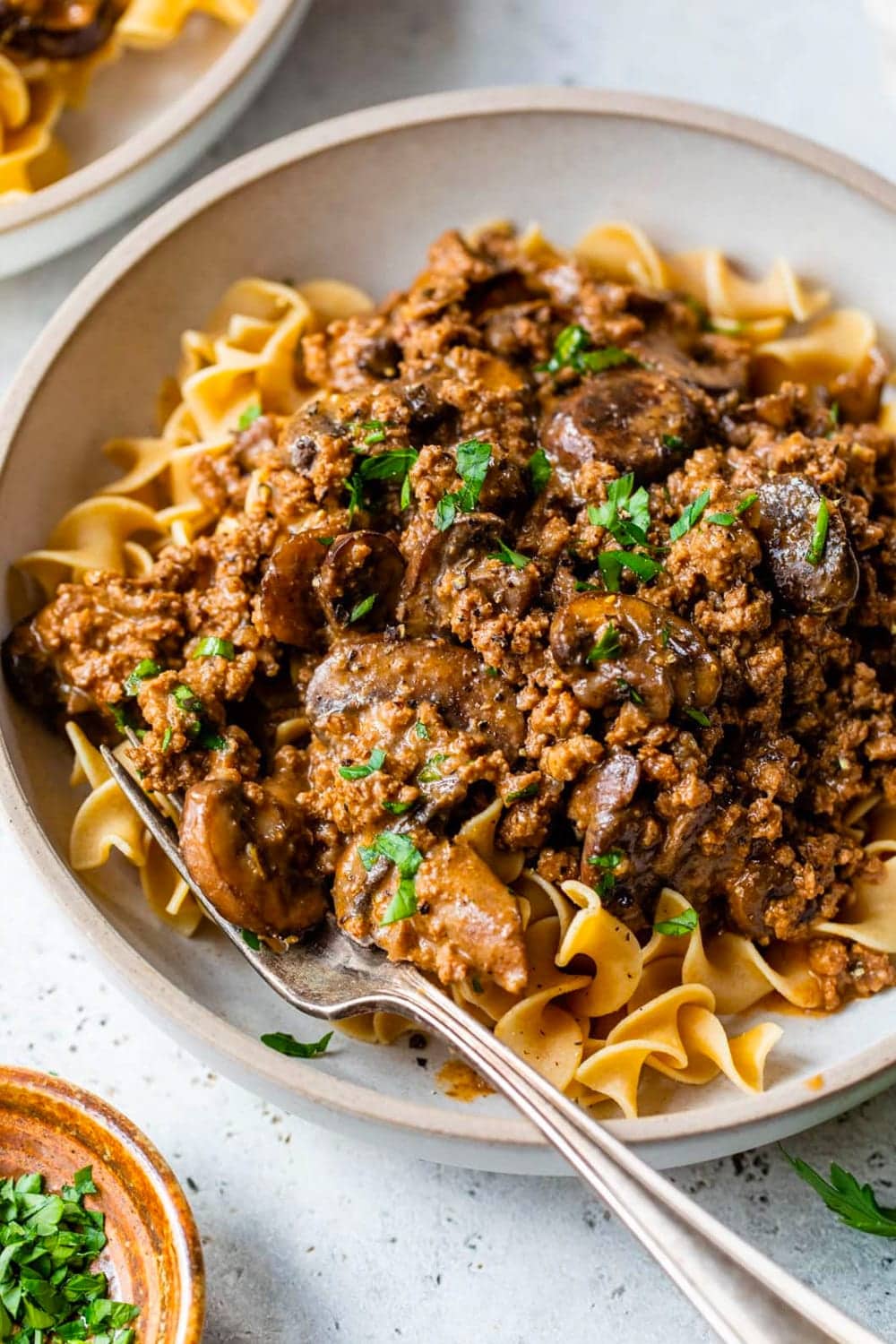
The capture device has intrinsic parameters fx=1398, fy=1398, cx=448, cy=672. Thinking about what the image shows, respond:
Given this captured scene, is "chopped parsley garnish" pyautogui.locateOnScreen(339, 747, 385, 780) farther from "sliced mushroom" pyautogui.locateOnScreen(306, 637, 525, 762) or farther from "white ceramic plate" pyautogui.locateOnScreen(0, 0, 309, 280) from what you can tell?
"white ceramic plate" pyautogui.locateOnScreen(0, 0, 309, 280)

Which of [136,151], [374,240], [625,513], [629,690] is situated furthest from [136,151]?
[629,690]

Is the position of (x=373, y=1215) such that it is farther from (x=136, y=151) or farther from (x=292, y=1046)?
(x=136, y=151)

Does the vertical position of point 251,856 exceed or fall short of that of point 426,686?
it falls short

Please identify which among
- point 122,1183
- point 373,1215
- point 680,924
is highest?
point 680,924

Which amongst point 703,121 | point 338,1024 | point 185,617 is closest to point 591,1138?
point 338,1024

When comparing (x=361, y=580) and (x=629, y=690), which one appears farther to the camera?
(x=361, y=580)

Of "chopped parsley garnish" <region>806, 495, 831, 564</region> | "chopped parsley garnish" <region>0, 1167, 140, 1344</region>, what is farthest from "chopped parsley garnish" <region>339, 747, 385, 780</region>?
"chopped parsley garnish" <region>0, 1167, 140, 1344</region>
